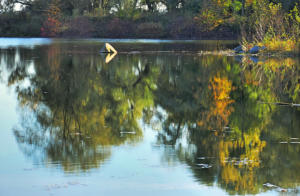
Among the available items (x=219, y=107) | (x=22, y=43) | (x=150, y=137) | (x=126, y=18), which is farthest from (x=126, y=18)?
(x=150, y=137)

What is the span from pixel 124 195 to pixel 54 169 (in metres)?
1.25

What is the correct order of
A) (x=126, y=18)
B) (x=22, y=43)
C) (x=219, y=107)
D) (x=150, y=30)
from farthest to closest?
(x=126, y=18), (x=150, y=30), (x=22, y=43), (x=219, y=107)

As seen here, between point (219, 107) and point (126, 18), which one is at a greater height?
point (126, 18)

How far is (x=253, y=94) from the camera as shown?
44.4 ft

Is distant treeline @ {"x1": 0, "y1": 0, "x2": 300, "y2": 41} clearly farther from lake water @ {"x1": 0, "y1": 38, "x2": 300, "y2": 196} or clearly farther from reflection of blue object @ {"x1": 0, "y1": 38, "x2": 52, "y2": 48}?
lake water @ {"x1": 0, "y1": 38, "x2": 300, "y2": 196}

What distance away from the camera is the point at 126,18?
64.4 metres

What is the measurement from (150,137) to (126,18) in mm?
56623

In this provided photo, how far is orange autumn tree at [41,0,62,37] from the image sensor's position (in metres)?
66.0

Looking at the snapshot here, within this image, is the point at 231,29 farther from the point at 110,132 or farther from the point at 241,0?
the point at 110,132

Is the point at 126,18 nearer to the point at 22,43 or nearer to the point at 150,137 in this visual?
the point at 22,43

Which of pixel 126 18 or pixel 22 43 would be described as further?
pixel 126 18

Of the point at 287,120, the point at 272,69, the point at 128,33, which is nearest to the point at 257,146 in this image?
the point at 287,120

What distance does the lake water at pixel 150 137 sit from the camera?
6109 mm

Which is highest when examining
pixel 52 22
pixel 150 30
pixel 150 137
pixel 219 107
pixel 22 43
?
pixel 52 22
